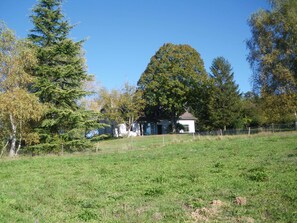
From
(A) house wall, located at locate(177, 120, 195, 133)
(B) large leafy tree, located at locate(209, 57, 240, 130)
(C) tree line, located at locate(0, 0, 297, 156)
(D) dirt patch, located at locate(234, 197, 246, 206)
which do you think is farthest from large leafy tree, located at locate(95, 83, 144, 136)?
(D) dirt patch, located at locate(234, 197, 246, 206)

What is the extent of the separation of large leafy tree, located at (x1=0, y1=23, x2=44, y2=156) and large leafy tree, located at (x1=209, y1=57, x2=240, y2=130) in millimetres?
31130

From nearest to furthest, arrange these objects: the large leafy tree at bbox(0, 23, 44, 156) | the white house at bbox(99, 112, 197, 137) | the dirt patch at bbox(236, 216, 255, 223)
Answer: the dirt patch at bbox(236, 216, 255, 223)
the large leafy tree at bbox(0, 23, 44, 156)
the white house at bbox(99, 112, 197, 137)

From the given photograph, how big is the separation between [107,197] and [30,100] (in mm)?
18325

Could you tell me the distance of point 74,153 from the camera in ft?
85.9

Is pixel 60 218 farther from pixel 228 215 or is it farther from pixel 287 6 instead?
pixel 287 6

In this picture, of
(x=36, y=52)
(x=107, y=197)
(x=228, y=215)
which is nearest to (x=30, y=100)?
(x=36, y=52)

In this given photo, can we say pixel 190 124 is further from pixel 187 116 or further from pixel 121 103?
pixel 121 103

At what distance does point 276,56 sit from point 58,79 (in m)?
23.8

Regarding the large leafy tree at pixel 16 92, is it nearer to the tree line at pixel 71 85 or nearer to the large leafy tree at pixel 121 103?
the tree line at pixel 71 85

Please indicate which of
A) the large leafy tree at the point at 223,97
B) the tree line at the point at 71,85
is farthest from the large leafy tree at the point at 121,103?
the large leafy tree at the point at 223,97

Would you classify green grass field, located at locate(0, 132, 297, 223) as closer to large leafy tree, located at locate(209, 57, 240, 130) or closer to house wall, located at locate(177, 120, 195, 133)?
large leafy tree, located at locate(209, 57, 240, 130)

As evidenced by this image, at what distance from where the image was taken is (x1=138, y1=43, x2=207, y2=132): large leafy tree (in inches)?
2158

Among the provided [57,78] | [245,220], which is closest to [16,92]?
[57,78]

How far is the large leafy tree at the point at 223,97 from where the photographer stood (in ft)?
161
